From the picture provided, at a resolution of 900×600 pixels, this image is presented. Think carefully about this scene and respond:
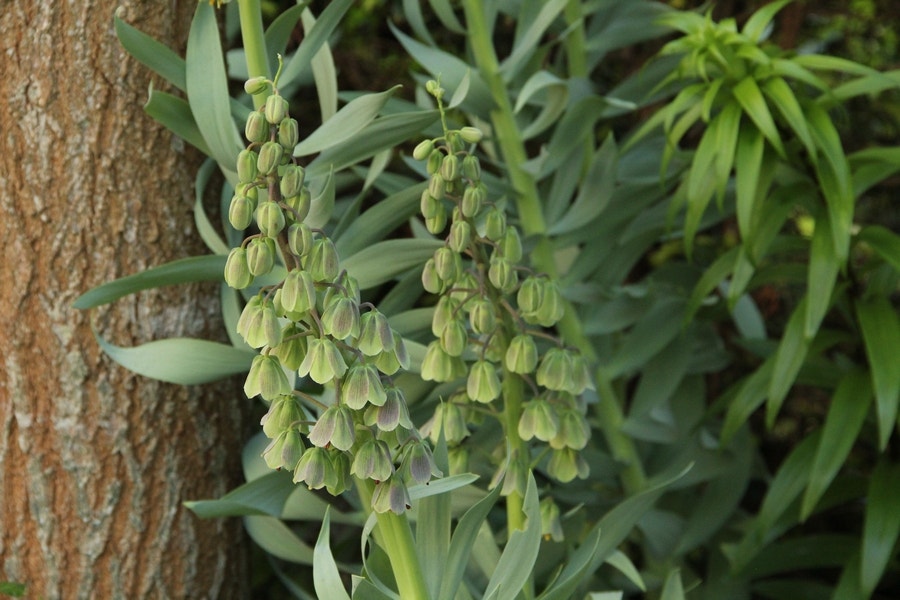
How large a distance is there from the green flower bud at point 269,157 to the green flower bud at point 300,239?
0.05m

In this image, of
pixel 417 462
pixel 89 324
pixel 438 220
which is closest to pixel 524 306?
pixel 438 220

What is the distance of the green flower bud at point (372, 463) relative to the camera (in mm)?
812

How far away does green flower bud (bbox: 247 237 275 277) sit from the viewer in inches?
31.6

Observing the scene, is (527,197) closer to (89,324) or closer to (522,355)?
(522,355)

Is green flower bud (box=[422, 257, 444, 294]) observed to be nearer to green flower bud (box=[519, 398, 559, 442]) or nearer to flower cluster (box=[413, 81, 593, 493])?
flower cluster (box=[413, 81, 593, 493])

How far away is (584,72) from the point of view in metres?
1.56

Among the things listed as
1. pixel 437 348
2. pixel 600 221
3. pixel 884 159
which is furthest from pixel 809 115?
pixel 437 348

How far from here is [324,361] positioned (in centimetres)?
78

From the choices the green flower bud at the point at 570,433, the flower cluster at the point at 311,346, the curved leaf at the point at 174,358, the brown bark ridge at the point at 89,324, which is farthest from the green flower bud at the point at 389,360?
the brown bark ridge at the point at 89,324

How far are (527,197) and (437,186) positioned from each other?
509 mm

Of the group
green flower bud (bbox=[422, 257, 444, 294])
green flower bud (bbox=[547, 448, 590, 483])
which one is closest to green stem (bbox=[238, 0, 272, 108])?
green flower bud (bbox=[422, 257, 444, 294])

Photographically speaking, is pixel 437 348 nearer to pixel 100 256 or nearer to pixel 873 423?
pixel 100 256

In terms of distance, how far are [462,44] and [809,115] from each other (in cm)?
87

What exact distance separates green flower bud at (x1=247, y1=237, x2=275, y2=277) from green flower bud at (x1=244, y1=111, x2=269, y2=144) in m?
0.09
